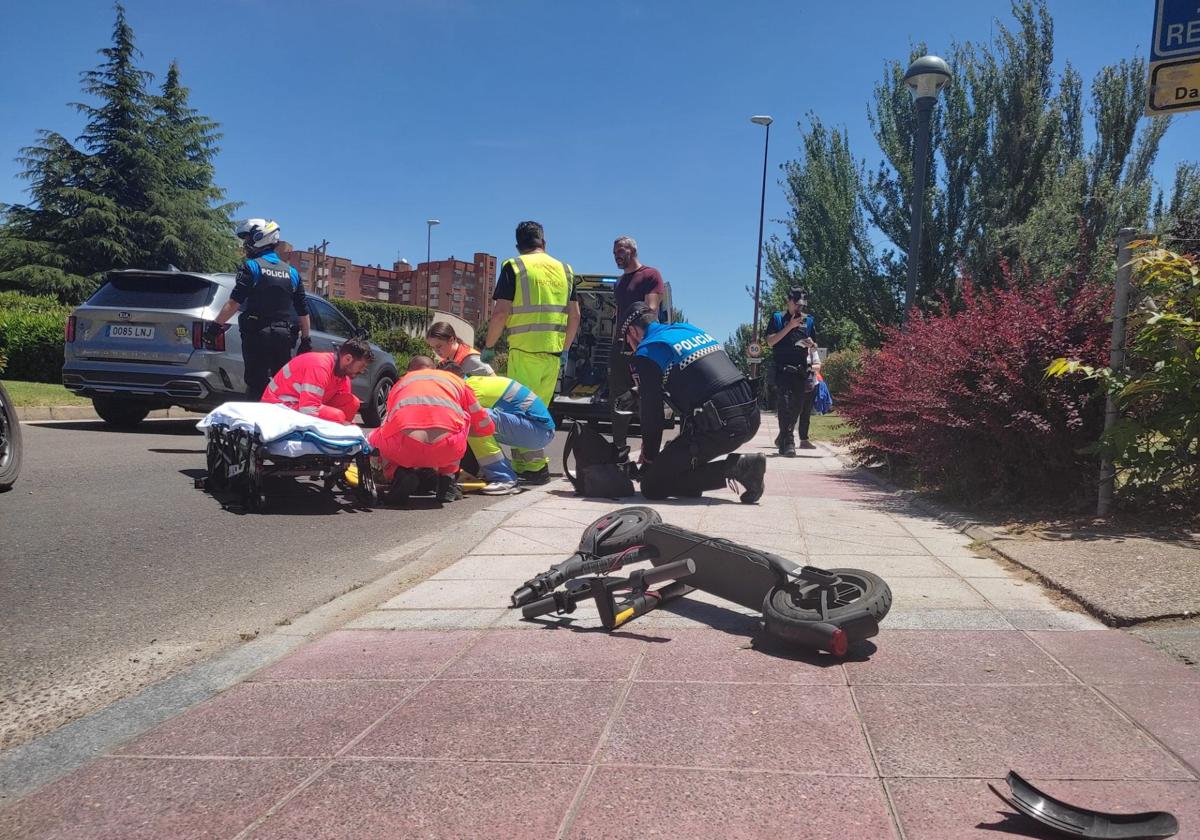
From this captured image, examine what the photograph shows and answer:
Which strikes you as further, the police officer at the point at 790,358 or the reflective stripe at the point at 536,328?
the police officer at the point at 790,358

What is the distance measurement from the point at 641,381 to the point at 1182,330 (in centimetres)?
331

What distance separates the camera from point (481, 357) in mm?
7480

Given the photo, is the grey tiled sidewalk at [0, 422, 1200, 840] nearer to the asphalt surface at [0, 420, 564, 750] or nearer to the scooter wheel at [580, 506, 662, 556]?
the scooter wheel at [580, 506, 662, 556]

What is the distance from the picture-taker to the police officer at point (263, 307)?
298 inches

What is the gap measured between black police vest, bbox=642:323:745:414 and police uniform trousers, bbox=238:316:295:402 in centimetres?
338

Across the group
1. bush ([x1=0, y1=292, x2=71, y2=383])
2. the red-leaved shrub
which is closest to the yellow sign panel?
the red-leaved shrub

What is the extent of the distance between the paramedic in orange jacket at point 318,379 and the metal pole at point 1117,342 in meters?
4.79

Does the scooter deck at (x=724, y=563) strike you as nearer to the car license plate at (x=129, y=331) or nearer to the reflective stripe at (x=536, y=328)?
the reflective stripe at (x=536, y=328)

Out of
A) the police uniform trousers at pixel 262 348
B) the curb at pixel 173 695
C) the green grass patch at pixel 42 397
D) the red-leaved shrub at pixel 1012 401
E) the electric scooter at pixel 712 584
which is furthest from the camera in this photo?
the green grass patch at pixel 42 397

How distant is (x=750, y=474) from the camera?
630cm

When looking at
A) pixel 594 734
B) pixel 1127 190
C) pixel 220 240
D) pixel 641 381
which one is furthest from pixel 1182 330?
pixel 220 240

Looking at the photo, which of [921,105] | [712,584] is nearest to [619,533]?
[712,584]

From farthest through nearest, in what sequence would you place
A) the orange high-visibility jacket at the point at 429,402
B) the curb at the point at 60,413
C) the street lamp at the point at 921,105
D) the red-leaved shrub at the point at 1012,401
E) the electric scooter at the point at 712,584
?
the curb at the point at 60,413
the street lamp at the point at 921,105
the orange high-visibility jacket at the point at 429,402
the red-leaved shrub at the point at 1012,401
the electric scooter at the point at 712,584

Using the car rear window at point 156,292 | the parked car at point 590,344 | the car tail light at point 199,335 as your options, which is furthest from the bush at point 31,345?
the parked car at point 590,344
